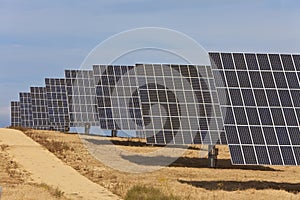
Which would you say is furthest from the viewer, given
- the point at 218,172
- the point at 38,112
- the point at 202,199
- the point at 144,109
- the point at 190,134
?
the point at 38,112

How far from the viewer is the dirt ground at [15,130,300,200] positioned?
18.7 metres

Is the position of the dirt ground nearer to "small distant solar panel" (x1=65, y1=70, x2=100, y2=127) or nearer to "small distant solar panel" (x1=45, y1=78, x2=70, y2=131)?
"small distant solar panel" (x1=65, y1=70, x2=100, y2=127)

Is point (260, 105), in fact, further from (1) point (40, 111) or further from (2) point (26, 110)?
(2) point (26, 110)

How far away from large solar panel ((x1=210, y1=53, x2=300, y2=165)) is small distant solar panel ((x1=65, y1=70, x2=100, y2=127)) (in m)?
24.3

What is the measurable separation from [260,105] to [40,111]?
43873mm

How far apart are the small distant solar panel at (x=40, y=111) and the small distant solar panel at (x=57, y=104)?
2674 millimetres

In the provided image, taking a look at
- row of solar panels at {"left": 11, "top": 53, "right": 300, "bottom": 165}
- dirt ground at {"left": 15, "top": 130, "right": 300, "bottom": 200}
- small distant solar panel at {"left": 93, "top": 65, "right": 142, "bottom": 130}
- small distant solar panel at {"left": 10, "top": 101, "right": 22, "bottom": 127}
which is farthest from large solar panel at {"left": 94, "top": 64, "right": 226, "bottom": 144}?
small distant solar panel at {"left": 10, "top": 101, "right": 22, "bottom": 127}

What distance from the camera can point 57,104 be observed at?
55438 mm

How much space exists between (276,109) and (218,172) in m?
5.26

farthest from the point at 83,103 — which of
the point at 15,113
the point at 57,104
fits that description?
the point at 15,113

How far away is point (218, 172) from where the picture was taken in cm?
2508

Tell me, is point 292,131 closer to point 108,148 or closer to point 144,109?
point 144,109

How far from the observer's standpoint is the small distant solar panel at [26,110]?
66.2 meters

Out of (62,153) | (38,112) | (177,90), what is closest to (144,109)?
(177,90)
